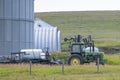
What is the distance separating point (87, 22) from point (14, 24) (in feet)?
253

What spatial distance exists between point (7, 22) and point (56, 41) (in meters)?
19.7

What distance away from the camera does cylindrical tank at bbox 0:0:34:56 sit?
45.1 meters

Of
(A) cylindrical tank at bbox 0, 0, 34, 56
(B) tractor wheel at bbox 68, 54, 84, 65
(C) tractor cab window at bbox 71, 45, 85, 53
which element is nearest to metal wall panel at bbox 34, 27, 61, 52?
(A) cylindrical tank at bbox 0, 0, 34, 56

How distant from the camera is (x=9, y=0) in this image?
147ft

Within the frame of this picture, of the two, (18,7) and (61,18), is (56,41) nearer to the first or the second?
(18,7)

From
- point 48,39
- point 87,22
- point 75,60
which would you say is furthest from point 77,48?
point 87,22

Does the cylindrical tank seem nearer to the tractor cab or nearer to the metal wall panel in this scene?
the tractor cab

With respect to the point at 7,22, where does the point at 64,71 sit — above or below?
below

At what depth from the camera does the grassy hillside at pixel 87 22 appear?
10200 centimetres

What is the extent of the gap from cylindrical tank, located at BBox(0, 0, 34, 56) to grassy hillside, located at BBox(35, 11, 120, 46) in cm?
4814

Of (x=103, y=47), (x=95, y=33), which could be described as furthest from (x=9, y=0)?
(x=95, y=33)

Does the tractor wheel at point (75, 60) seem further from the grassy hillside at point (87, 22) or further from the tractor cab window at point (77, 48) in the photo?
the grassy hillside at point (87, 22)

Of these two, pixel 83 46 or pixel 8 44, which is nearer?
pixel 83 46

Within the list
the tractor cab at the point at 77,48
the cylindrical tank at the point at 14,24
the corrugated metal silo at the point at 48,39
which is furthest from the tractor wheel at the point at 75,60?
the corrugated metal silo at the point at 48,39
